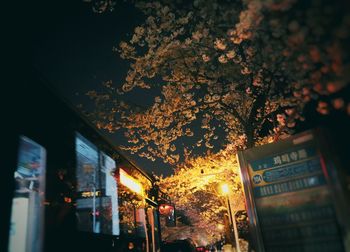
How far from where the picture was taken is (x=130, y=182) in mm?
14547

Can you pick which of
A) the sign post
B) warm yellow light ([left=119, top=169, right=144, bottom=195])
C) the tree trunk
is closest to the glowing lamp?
warm yellow light ([left=119, top=169, right=144, bottom=195])

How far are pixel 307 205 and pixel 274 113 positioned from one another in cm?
744

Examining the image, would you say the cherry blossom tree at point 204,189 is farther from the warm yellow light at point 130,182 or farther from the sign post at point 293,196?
the sign post at point 293,196

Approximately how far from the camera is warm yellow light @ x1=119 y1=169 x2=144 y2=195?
43.4 feet

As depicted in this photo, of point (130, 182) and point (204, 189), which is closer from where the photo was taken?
point (130, 182)

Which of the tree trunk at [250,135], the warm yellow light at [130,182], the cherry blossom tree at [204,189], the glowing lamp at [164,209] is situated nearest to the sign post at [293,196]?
the tree trunk at [250,135]

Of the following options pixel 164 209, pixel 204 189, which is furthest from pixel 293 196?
pixel 204 189

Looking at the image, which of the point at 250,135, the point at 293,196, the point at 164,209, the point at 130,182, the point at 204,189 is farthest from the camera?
the point at 204,189

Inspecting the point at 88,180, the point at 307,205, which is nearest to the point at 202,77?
the point at 88,180

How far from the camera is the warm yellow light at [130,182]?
43.4 feet

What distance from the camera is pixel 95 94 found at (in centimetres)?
1174

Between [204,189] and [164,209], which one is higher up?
[204,189]

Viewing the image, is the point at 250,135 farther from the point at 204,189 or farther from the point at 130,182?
the point at 204,189

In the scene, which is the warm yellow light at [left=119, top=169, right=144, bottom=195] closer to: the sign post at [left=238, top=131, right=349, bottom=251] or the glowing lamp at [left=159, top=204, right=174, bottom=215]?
the glowing lamp at [left=159, top=204, right=174, bottom=215]
